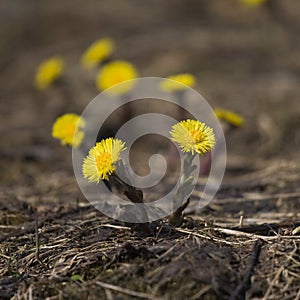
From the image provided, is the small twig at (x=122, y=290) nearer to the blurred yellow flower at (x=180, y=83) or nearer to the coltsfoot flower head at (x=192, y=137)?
the coltsfoot flower head at (x=192, y=137)

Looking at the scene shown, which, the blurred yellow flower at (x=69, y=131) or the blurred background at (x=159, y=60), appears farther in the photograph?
the blurred background at (x=159, y=60)

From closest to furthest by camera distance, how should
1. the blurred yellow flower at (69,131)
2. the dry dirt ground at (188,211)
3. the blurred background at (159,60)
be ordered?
the dry dirt ground at (188,211), the blurred yellow flower at (69,131), the blurred background at (159,60)

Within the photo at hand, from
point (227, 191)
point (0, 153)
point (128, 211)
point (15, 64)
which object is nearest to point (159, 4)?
point (15, 64)

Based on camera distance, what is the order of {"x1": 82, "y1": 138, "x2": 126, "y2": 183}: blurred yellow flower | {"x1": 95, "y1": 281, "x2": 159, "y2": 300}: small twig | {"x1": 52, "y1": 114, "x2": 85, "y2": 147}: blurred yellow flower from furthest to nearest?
{"x1": 52, "y1": 114, "x2": 85, "y2": 147}: blurred yellow flower, {"x1": 82, "y1": 138, "x2": 126, "y2": 183}: blurred yellow flower, {"x1": 95, "y1": 281, "x2": 159, "y2": 300}: small twig

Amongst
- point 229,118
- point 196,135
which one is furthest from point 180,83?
point 196,135

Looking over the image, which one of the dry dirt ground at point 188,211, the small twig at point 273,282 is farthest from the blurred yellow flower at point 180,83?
the small twig at point 273,282

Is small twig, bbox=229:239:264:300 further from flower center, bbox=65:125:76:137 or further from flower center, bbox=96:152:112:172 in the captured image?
flower center, bbox=65:125:76:137

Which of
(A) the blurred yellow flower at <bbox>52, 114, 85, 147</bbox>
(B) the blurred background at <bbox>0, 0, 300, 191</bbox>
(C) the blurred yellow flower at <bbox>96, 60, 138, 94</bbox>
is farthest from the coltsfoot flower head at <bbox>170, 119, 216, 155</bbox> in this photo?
(C) the blurred yellow flower at <bbox>96, 60, 138, 94</bbox>
